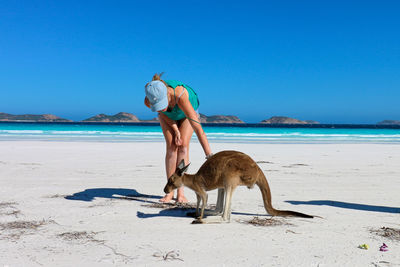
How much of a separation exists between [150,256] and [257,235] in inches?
41.3

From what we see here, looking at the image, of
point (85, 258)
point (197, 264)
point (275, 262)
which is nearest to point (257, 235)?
point (275, 262)

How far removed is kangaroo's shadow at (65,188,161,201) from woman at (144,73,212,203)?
63 cm

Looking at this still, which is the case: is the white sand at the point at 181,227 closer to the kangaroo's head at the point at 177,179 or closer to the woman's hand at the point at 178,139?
the kangaroo's head at the point at 177,179

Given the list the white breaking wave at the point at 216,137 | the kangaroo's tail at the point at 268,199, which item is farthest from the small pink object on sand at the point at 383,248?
the white breaking wave at the point at 216,137

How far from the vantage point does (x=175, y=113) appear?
4.62 m

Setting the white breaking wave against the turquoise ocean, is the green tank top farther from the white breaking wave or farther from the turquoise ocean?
the white breaking wave

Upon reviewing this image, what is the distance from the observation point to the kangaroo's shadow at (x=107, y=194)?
16.8 feet

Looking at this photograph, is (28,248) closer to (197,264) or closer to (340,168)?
(197,264)

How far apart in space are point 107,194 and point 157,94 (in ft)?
6.76

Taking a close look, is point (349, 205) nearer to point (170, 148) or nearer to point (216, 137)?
point (170, 148)

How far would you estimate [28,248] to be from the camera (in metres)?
2.94

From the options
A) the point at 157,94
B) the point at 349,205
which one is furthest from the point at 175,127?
the point at 349,205

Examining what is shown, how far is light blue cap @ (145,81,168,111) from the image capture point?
4.08m

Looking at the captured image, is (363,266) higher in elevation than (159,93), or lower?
lower
